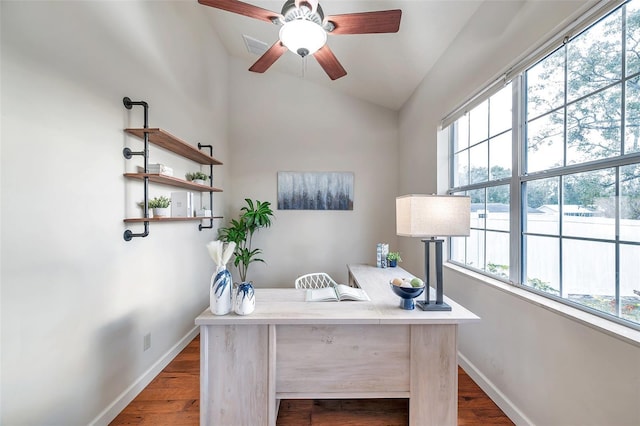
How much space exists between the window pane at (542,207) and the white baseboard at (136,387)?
2959 millimetres

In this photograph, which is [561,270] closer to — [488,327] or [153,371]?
[488,327]

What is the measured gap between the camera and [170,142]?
7.00 feet

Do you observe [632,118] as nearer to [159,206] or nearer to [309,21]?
[309,21]

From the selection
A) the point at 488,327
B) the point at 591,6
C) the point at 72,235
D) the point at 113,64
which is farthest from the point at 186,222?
the point at 591,6

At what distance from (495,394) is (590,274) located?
1091 millimetres

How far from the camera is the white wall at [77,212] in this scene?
Answer: 1.17 meters

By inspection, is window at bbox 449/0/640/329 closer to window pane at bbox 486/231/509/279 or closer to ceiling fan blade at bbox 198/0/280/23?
window pane at bbox 486/231/509/279

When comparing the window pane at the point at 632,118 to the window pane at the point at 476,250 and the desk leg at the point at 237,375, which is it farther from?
the desk leg at the point at 237,375

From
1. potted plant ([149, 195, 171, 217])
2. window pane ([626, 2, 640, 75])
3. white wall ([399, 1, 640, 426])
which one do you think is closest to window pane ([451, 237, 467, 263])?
white wall ([399, 1, 640, 426])

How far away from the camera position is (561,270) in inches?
58.7

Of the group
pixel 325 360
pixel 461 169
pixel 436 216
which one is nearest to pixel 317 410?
pixel 325 360

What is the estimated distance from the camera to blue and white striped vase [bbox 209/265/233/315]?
142cm

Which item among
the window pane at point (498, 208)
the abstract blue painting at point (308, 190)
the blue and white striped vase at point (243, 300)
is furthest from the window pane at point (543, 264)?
the abstract blue painting at point (308, 190)

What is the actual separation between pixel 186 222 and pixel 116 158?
3.33 ft
